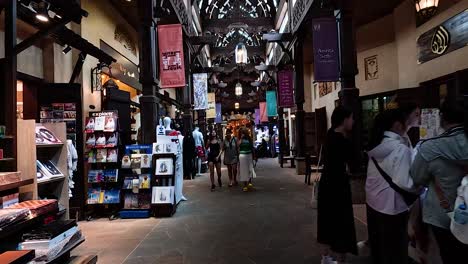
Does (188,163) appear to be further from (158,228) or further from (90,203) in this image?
(158,228)

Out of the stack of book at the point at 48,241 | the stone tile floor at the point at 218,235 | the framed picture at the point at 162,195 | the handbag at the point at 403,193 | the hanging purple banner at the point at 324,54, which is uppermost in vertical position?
the hanging purple banner at the point at 324,54

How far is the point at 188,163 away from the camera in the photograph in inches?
542

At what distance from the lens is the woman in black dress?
3537mm

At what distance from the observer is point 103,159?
7555 mm

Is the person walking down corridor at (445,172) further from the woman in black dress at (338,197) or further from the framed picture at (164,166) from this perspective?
the framed picture at (164,166)

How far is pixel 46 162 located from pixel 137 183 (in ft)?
11.3

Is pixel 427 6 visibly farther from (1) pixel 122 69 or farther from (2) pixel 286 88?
(2) pixel 286 88

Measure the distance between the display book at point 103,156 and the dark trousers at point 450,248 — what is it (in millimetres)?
6298

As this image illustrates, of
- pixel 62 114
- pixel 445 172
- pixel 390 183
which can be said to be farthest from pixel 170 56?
pixel 445 172

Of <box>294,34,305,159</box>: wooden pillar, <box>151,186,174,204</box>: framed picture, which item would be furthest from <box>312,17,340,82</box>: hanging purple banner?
<box>294,34,305,159</box>: wooden pillar

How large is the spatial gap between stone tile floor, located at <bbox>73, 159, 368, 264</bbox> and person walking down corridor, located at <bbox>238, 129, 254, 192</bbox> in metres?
1.64

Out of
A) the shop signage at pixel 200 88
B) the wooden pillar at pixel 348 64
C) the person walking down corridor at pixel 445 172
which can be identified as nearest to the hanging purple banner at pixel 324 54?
the wooden pillar at pixel 348 64

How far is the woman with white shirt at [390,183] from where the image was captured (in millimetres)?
3064

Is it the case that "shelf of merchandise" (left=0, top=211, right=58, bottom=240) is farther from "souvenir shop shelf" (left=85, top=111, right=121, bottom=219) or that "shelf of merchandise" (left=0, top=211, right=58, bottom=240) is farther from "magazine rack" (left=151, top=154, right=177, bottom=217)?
"souvenir shop shelf" (left=85, top=111, right=121, bottom=219)
